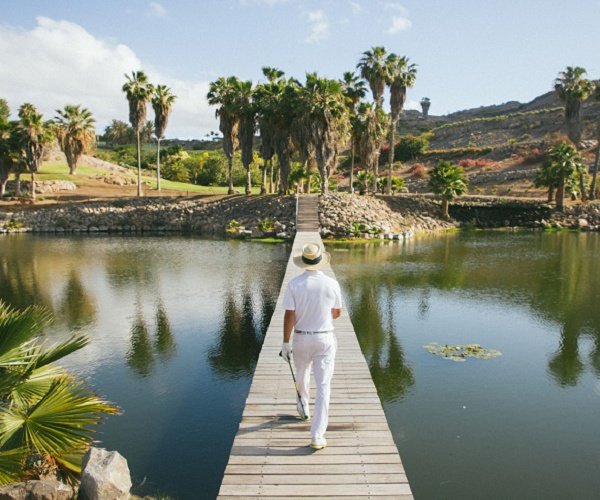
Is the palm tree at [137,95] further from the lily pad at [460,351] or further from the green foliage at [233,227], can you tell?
the lily pad at [460,351]

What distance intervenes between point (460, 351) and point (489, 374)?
1.62 m

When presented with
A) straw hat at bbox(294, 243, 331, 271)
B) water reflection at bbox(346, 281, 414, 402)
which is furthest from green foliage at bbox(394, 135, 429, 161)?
straw hat at bbox(294, 243, 331, 271)

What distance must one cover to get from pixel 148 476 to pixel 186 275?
686 inches

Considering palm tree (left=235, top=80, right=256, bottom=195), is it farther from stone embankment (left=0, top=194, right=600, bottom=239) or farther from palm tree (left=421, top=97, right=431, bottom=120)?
palm tree (left=421, top=97, right=431, bottom=120)

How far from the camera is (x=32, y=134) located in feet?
164

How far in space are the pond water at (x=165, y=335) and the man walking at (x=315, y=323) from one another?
273cm

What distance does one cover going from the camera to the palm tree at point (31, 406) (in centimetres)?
577

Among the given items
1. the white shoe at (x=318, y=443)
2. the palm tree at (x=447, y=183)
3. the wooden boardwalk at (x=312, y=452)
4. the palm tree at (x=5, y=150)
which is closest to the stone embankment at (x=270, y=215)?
the palm tree at (x=447, y=183)

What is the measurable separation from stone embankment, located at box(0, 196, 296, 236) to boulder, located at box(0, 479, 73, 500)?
3915 cm

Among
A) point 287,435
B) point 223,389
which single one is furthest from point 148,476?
point 223,389

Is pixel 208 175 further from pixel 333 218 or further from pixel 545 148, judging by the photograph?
pixel 545 148

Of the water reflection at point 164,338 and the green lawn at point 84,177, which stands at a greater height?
the green lawn at point 84,177

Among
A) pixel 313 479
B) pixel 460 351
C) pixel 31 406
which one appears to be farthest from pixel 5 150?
pixel 313 479

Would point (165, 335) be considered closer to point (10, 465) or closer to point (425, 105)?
point (10, 465)
